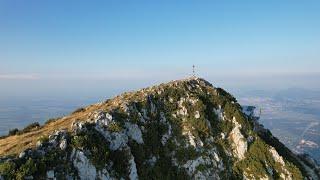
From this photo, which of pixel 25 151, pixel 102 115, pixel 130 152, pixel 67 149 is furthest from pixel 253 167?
pixel 25 151

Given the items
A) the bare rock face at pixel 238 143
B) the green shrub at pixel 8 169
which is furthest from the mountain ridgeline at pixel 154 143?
the green shrub at pixel 8 169

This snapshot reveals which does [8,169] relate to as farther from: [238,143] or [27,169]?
[238,143]

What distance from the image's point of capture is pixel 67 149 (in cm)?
5744

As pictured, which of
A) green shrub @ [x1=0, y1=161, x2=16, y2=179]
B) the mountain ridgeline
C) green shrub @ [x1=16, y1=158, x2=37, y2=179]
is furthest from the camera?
the mountain ridgeline

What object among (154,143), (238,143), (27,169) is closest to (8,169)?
(27,169)

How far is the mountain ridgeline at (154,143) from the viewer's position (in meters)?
55.8

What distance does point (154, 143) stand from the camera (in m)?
71.6

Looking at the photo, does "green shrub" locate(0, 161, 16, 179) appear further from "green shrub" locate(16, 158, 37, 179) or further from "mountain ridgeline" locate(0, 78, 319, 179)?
Result: "green shrub" locate(16, 158, 37, 179)

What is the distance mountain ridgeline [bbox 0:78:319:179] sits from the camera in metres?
55.8

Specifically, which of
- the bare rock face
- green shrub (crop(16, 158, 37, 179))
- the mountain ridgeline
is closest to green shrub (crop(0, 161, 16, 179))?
the mountain ridgeline

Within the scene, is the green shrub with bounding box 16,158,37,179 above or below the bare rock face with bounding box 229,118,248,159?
above

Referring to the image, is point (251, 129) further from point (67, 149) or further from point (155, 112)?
point (67, 149)

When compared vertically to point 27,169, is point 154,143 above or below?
below

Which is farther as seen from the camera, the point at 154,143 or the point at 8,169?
the point at 154,143
